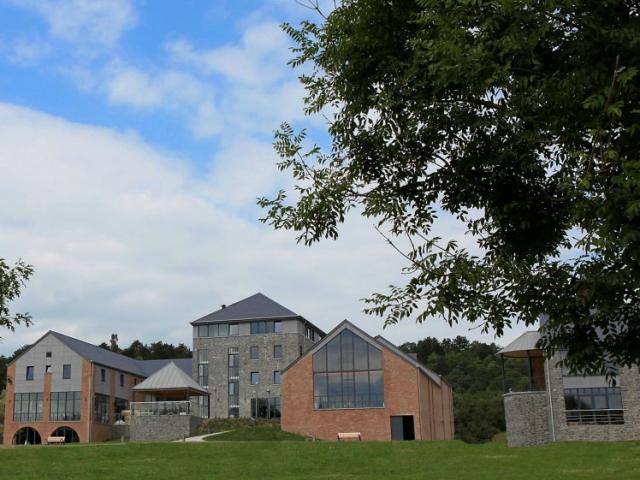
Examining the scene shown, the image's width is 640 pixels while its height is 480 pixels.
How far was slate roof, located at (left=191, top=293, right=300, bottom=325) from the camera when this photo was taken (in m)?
69.6

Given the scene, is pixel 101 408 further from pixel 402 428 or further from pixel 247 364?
pixel 402 428

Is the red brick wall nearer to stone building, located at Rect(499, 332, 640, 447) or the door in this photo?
the door

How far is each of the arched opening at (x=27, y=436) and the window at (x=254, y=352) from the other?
19.7 meters

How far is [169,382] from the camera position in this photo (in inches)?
2176

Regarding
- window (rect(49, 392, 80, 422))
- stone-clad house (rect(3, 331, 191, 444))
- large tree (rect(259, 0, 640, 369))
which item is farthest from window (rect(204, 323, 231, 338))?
large tree (rect(259, 0, 640, 369))

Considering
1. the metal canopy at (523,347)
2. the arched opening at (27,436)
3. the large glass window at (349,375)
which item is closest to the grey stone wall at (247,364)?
the arched opening at (27,436)

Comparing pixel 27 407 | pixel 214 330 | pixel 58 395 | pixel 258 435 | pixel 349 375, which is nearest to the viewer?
pixel 258 435

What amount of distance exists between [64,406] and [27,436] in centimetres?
405

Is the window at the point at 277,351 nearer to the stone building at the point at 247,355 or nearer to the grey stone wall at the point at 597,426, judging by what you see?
the stone building at the point at 247,355

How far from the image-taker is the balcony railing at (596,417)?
3881 cm

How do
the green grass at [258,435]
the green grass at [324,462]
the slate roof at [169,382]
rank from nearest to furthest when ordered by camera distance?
the green grass at [324,462] < the green grass at [258,435] < the slate roof at [169,382]

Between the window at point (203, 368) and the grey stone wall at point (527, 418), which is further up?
the window at point (203, 368)

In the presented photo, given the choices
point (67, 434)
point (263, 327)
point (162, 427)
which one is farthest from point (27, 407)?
point (263, 327)

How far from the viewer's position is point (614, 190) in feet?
24.9
